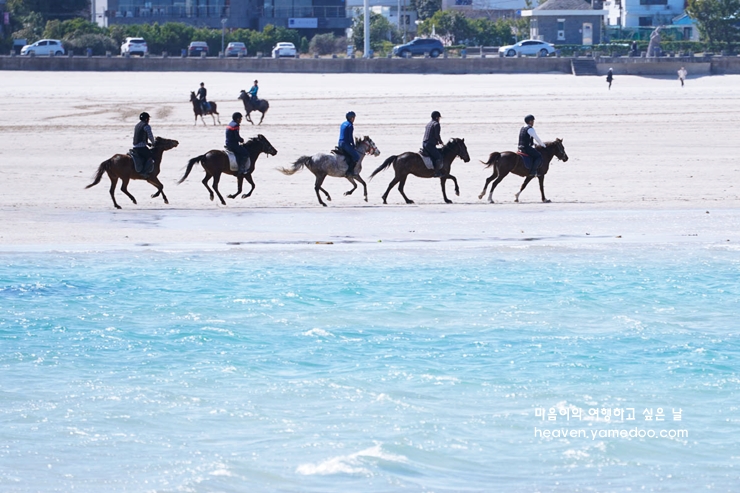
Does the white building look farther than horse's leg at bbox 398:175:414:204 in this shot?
Yes

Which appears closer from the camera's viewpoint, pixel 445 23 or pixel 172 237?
pixel 172 237

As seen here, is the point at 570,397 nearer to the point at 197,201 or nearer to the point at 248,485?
the point at 248,485

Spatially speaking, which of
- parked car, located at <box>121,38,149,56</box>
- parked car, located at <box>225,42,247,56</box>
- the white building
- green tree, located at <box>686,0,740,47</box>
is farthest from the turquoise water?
the white building

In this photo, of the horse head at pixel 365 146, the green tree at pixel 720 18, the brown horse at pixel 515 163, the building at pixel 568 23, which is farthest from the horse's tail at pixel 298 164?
the green tree at pixel 720 18

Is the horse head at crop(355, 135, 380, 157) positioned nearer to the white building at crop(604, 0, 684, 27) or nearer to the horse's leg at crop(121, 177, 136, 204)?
the horse's leg at crop(121, 177, 136, 204)

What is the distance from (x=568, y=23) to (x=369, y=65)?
2314 centimetres

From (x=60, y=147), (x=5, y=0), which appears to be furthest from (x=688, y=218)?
(x=5, y=0)

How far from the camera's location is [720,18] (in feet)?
237

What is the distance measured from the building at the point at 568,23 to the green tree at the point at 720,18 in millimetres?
6750

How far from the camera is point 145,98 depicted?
4544cm

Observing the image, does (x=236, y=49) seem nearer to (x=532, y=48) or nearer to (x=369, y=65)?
(x=369, y=65)

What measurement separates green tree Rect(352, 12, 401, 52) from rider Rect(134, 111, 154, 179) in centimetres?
5852

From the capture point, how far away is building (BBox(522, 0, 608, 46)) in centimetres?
7494

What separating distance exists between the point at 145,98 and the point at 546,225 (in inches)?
1159
